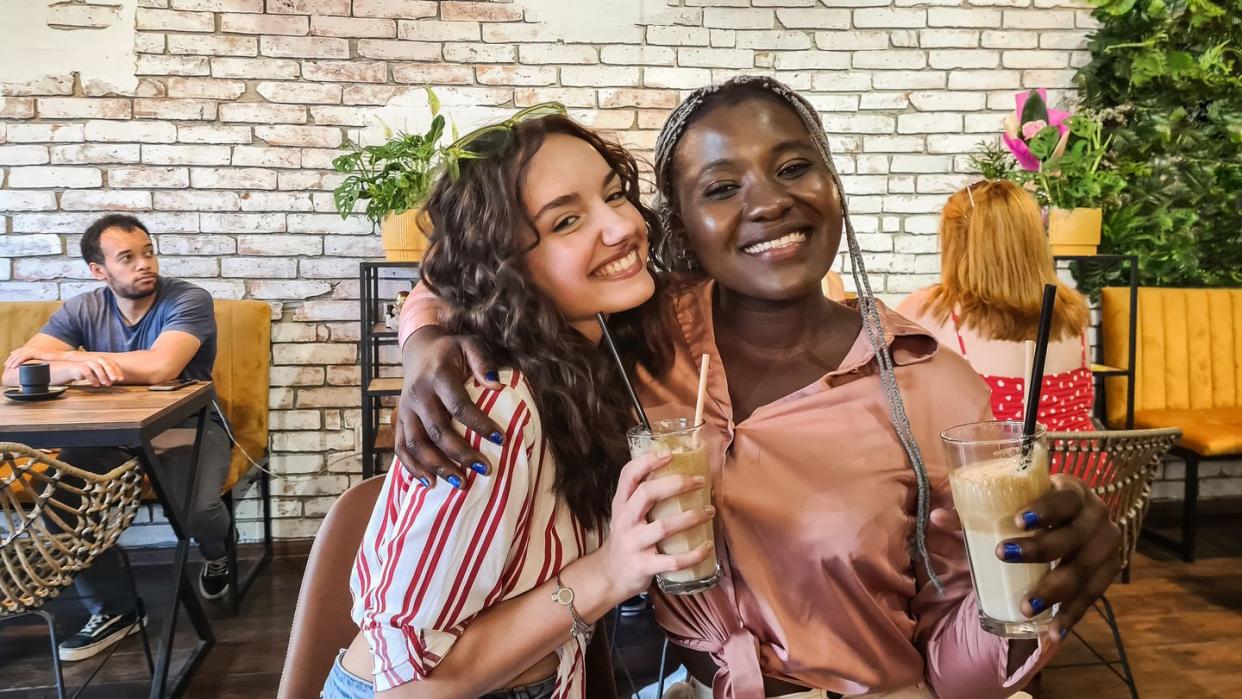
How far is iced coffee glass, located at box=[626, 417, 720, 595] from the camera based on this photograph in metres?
0.93

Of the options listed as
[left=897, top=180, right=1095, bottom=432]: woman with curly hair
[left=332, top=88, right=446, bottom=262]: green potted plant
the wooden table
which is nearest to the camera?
the wooden table

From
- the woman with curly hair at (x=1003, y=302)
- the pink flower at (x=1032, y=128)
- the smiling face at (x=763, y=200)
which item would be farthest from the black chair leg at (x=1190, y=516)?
the smiling face at (x=763, y=200)

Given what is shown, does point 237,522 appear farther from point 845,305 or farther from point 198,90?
point 845,305

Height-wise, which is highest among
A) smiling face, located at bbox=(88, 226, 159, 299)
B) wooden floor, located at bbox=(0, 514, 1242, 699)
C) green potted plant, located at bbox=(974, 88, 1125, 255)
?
green potted plant, located at bbox=(974, 88, 1125, 255)

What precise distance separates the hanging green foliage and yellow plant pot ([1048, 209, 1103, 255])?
1.27ft

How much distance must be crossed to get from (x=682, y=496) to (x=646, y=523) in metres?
0.06

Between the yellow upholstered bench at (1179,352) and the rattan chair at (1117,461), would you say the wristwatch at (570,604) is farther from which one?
the yellow upholstered bench at (1179,352)

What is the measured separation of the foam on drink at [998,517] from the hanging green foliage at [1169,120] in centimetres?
355

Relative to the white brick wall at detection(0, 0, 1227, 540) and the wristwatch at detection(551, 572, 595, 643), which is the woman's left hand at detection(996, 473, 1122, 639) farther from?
the white brick wall at detection(0, 0, 1227, 540)

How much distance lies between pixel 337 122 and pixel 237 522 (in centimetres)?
187

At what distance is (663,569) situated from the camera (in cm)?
90

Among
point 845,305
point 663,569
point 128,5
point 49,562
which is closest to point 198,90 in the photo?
point 128,5

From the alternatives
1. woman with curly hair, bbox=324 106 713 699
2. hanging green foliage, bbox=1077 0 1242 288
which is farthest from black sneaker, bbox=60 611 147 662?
hanging green foliage, bbox=1077 0 1242 288

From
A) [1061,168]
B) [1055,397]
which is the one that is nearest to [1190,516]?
[1055,397]
